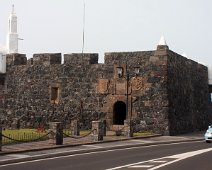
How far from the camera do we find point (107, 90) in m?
28.5

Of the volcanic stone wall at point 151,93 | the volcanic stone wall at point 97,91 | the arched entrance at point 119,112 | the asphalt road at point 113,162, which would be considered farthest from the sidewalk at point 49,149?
the arched entrance at point 119,112

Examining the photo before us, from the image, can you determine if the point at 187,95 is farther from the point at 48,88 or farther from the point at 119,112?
the point at 48,88

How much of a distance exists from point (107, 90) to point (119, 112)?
1919 mm

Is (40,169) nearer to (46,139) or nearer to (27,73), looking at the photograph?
(46,139)

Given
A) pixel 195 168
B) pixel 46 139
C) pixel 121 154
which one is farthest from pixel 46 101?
pixel 195 168

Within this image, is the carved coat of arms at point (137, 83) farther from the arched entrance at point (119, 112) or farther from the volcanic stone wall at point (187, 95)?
the volcanic stone wall at point (187, 95)

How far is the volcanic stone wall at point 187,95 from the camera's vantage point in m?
28.0

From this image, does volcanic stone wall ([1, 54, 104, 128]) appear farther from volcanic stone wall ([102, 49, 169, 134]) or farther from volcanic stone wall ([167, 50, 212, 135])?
volcanic stone wall ([167, 50, 212, 135])

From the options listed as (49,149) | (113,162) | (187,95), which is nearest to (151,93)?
(187,95)

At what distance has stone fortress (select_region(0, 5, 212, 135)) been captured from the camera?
90.1ft

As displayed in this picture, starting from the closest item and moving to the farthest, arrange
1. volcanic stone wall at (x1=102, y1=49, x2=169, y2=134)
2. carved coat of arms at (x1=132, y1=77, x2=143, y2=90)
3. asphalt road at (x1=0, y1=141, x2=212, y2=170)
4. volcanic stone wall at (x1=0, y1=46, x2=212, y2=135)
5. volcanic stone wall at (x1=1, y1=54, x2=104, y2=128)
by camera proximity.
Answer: asphalt road at (x1=0, y1=141, x2=212, y2=170) → volcanic stone wall at (x1=102, y1=49, x2=169, y2=134) → volcanic stone wall at (x1=0, y1=46, x2=212, y2=135) → carved coat of arms at (x1=132, y1=77, x2=143, y2=90) → volcanic stone wall at (x1=1, y1=54, x2=104, y2=128)

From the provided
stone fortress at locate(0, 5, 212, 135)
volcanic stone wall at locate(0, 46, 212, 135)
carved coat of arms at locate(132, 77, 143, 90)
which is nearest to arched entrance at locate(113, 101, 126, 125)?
stone fortress at locate(0, 5, 212, 135)

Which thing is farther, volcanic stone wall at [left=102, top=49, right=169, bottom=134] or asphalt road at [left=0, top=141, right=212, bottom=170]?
volcanic stone wall at [left=102, top=49, right=169, bottom=134]

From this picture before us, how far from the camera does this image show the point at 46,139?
2186 cm
